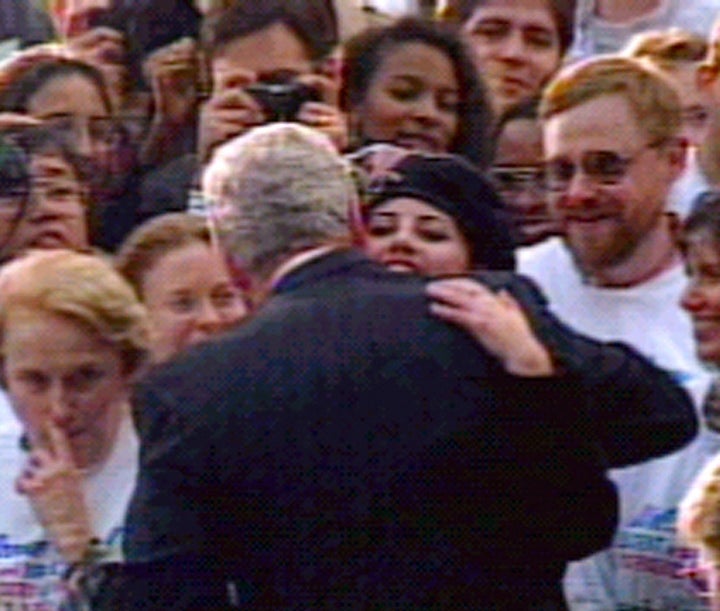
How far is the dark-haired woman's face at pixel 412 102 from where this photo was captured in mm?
6031

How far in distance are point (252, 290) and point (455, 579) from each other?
54 centimetres

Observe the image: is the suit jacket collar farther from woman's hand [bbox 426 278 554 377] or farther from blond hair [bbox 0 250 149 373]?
blond hair [bbox 0 250 149 373]

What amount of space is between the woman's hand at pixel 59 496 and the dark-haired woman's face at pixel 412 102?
137cm

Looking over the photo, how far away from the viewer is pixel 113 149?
20.9 feet

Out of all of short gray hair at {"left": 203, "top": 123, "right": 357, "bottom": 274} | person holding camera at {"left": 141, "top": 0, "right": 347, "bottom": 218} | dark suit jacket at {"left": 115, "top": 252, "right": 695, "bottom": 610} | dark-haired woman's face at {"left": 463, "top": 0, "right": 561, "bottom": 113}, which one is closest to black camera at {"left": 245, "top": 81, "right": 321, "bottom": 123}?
person holding camera at {"left": 141, "top": 0, "right": 347, "bottom": 218}

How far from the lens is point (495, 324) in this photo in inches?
164

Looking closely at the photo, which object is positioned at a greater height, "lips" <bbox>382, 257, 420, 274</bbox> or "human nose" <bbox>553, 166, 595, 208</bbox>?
"lips" <bbox>382, 257, 420, 274</bbox>

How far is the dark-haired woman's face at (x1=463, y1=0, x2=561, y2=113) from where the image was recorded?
21.8ft

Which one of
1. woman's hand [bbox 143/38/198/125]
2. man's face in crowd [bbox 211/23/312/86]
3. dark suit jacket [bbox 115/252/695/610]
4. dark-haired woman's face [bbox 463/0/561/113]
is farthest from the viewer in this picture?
dark-haired woman's face [bbox 463/0/561/113]

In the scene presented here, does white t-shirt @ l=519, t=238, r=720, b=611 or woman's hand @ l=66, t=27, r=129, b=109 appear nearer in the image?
white t-shirt @ l=519, t=238, r=720, b=611

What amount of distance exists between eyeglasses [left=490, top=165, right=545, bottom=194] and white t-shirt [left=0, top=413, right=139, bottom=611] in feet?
4.07

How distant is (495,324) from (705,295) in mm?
819

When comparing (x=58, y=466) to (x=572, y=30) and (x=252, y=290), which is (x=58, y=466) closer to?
(x=252, y=290)

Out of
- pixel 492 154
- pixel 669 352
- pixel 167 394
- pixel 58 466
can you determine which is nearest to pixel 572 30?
pixel 492 154
